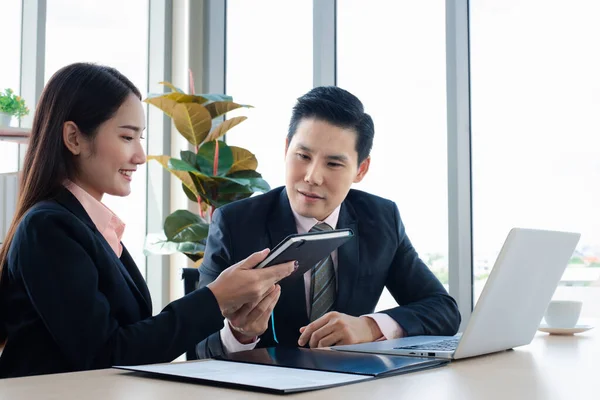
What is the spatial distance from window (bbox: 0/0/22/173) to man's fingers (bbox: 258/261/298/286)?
2468 mm

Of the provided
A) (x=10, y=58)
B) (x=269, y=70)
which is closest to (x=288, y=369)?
(x=10, y=58)

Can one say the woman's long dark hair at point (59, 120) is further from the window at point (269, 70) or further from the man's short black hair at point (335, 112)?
the window at point (269, 70)

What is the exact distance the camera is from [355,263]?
6.57 feet

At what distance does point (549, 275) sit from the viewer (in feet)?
5.00

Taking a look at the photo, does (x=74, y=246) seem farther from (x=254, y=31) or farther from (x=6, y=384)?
(x=254, y=31)

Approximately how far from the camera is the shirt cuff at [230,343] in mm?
1683

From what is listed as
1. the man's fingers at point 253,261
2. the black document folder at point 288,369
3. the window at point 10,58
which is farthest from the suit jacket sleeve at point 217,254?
the window at point 10,58

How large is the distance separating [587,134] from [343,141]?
1.65 m

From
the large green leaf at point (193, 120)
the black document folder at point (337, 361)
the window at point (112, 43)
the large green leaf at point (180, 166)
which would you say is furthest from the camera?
the window at point (112, 43)

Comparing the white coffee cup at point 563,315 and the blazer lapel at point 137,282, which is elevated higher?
the blazer lapel at point 137,282

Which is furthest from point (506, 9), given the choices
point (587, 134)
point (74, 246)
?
point (74, 246)

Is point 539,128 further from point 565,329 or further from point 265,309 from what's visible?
point 265,309

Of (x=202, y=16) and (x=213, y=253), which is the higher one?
(x=202, y=16)

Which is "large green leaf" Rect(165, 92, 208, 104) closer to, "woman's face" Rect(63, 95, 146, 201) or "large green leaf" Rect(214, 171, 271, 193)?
"large green leaf" Rect(214, 171, 271, 193)
